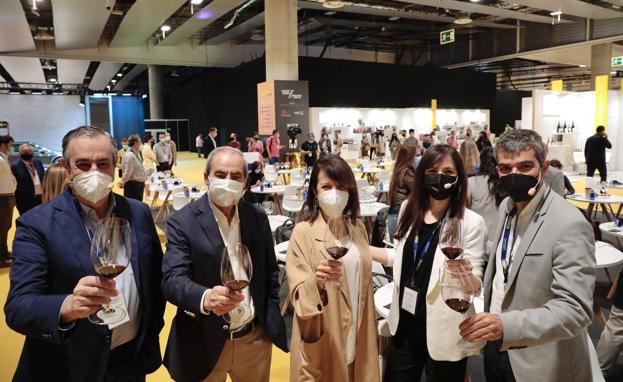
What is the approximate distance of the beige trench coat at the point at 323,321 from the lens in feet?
6.03

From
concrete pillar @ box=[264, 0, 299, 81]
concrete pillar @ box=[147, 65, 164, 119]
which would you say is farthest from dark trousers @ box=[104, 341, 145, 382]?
concrete pillar @ box=[147, 65, 164, 119]

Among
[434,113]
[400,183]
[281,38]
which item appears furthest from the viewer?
[434,113]

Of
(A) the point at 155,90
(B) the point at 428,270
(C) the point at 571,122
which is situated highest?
(A) the point at 155,90

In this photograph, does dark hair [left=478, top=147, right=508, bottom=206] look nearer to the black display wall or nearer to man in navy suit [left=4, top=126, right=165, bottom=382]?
man in navy suit [left=4, top=126, right=165, bottom=382]

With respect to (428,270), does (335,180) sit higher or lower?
higher

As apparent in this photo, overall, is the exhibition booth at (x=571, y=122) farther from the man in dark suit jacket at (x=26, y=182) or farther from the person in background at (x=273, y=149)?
the man in dark suit jacket at (x=26, y=182)

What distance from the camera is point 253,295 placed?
185 cm

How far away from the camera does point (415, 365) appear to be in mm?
2047

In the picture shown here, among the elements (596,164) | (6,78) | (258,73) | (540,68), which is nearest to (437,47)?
(540,68)

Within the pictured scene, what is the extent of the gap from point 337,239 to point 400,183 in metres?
2.34

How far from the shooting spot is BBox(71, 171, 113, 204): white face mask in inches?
63.7

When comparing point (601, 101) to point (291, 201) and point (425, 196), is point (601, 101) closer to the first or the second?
point (291, 201)

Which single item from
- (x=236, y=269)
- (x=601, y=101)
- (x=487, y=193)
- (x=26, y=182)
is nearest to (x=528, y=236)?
(x=236, y=269)

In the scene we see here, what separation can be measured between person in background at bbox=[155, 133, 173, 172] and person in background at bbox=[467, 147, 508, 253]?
8.44 m
